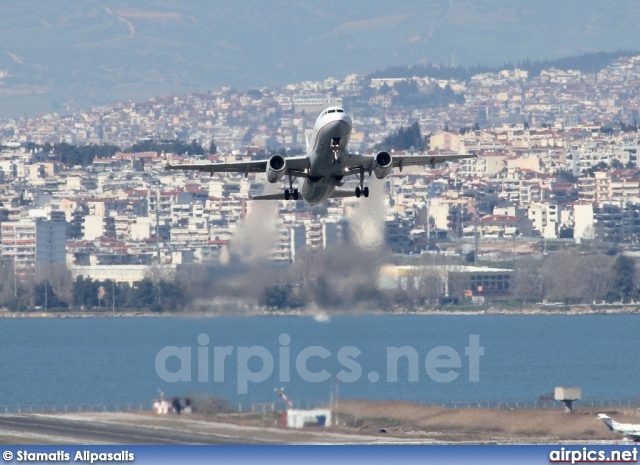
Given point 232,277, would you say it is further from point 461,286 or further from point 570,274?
point 570,274

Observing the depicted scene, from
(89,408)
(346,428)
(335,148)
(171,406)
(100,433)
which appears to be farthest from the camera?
(89,408)

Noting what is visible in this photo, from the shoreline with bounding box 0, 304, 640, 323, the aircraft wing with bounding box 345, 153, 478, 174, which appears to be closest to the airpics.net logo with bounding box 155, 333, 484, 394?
the shoreline with bounding box 0, 304, 640, 323

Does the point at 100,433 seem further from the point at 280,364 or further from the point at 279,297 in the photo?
the point at 280,364

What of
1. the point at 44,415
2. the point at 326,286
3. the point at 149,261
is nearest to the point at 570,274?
the point at 149,261

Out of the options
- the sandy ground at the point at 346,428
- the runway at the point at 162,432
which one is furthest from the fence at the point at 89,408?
the runway at the point at 162,432

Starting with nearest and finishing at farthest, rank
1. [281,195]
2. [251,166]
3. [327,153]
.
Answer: [327,153], [251,166], [281,195]

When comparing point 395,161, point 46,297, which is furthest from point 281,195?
point 46,297

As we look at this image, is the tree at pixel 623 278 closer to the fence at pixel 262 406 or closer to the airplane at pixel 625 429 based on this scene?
the fence at pixel 262 406
